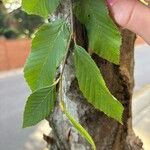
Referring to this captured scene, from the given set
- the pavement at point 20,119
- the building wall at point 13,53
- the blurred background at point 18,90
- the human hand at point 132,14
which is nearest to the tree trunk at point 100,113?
the blurred background at point 18,90

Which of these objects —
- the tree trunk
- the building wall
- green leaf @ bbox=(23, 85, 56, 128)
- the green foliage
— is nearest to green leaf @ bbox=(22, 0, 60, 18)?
the green foliage

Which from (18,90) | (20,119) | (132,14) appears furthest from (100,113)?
(18,90)

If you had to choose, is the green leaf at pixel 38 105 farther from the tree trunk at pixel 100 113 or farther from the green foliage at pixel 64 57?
the tree trunk at pixel 100 113

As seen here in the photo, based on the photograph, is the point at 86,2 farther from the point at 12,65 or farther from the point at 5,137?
the point at 12,65

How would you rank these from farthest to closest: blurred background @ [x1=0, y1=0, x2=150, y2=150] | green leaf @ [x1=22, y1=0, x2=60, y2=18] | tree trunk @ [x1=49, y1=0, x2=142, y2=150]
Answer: blurred background @ [x1=0, y1=0, x2=150, y2=150]
tree trunk @ [x1=49, y1=0, x2=142, y2=150]
green leaf @ [x1=22, y1=0, x2=60, y2=18]

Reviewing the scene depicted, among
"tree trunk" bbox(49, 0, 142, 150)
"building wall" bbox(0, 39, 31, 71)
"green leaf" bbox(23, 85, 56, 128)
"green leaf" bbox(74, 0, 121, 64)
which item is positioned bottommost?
"building wall" bbox(0, 39, 31, 71)

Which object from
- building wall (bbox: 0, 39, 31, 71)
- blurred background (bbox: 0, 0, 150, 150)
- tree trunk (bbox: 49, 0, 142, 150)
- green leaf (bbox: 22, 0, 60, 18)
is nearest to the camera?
green leaf (bbox: 22, 0, 60, 18)

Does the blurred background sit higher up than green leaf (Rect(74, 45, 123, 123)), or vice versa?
green leaf (Rect(74, 45, 123, 123))

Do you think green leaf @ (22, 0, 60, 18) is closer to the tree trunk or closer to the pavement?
the tree trunk
